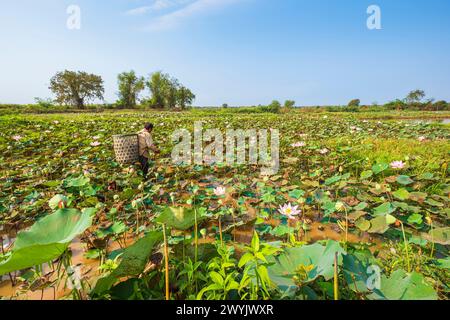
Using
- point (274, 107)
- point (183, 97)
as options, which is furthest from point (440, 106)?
point (183, 97)

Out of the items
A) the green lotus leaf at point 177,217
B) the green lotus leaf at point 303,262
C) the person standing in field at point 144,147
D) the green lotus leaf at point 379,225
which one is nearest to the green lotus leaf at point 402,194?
the green lotus leaf at point 379,225

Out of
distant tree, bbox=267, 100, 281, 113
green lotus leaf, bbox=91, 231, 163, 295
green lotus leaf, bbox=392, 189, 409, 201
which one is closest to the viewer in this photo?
green lotus leaf, bbox=91, 231, 163, 295

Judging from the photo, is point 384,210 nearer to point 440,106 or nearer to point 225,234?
point 225,234

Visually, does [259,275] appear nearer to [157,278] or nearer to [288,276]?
[288,276]

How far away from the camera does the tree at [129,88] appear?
36.4 m

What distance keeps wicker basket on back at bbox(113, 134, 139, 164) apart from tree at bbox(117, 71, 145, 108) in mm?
36941

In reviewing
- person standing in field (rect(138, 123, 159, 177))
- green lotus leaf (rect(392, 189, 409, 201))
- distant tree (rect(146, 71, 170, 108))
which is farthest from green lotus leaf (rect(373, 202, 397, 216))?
distant tree (rect(146, 71, 170, 108))

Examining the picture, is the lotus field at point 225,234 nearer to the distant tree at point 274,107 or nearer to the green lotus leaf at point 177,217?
the green lotus leaf at point 177,217

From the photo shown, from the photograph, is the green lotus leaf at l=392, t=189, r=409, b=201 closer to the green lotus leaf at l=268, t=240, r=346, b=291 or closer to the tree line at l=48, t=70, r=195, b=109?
the green lotus leaf at l=268, t=240, r=346, b=291

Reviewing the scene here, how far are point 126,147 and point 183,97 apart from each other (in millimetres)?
37173

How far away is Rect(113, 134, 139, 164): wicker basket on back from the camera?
11.4ft

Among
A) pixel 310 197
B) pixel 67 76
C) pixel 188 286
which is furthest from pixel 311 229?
pixel 67 76

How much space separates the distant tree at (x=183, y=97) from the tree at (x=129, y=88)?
19.4 ft
